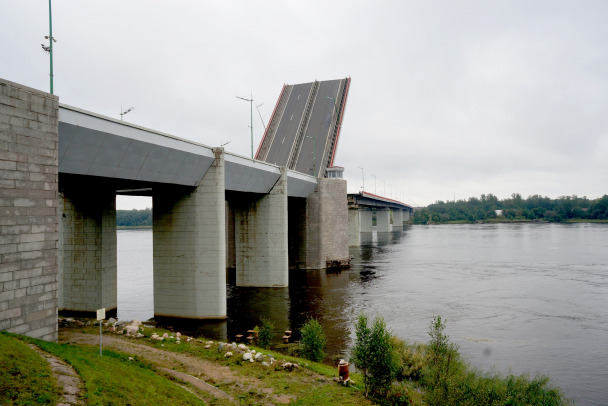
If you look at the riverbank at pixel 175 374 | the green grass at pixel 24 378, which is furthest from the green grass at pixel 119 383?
the green grass at pixel 24 378

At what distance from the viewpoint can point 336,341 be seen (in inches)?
894

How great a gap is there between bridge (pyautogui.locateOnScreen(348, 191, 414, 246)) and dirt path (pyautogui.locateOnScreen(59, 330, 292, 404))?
53.5 metres

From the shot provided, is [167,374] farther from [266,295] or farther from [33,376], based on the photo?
[266,295]

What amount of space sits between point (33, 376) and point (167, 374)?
5126 mm

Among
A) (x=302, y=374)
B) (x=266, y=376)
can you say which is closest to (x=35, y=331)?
(x=266, y=376)

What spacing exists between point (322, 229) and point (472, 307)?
844 inches

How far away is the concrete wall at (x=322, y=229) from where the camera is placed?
49438mm

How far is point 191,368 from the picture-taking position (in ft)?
52.0

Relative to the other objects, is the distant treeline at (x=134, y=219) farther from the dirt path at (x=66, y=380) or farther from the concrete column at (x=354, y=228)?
the dirt path at (x=66, y=380)

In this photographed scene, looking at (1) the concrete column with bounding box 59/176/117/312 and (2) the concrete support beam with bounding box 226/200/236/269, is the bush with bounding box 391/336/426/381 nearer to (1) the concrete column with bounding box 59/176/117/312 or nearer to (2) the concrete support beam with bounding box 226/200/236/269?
(1) the concrete column with bounding box 59/176/117/312

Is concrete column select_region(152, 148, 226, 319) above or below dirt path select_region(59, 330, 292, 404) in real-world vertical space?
above

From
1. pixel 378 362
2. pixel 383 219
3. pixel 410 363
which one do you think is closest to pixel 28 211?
pixel 378 362

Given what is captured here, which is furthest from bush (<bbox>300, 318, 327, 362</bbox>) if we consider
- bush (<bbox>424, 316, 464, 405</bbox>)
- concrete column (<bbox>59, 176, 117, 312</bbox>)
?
concrete column (<bbox>59, 176, 117, 312</bbox>)

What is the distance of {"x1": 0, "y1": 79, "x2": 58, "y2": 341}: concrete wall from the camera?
13766mm
